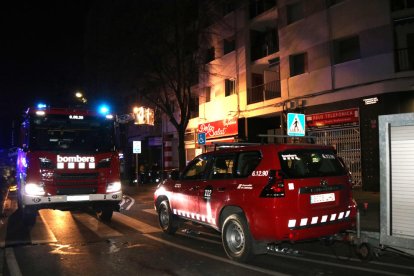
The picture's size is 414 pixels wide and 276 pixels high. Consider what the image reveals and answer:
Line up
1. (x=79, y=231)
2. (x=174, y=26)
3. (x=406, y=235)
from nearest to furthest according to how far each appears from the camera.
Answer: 1. (x=406, y=235)
2. (x=79, y=231)
3. (x=174, y=26)

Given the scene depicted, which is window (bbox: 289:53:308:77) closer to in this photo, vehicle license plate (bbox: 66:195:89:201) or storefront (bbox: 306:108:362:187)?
storefront (bbox: 306:108:362:187)

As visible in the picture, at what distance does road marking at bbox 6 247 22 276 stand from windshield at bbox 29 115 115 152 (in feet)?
10.6

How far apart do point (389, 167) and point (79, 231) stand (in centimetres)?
733

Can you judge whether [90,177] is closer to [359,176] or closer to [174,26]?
[359,176]

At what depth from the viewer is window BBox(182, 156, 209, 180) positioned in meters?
8.49

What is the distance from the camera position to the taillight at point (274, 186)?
6.52 m

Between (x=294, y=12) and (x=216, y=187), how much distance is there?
17225mm

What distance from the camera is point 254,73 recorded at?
26312mm

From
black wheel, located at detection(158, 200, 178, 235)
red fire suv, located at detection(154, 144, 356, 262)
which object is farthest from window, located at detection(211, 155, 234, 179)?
black wheel, located at detection(158, 200, 178, 235)

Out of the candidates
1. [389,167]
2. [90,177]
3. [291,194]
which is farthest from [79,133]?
[389,167]

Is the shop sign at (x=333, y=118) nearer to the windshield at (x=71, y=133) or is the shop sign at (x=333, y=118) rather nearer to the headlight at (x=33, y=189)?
the windshield at (x=71, y=133)

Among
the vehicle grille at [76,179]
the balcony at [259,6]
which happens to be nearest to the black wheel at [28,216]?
the vehicle grille at [76,179]

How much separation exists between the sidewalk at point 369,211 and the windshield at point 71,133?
660cm

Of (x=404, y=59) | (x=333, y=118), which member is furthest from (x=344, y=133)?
(x=404, y=59)
